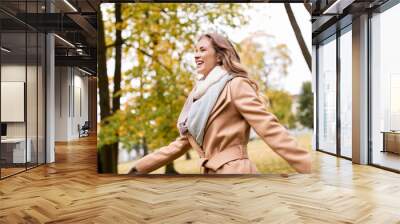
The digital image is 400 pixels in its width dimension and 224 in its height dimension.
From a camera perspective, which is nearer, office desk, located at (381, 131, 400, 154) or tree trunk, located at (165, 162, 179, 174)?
tree trunk, located at (165, 162, 179, 174)

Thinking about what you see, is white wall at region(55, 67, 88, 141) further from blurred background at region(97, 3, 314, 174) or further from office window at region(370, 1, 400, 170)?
office window at region(370, 1, 400, 170)

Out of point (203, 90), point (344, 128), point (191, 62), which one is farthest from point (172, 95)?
point (344, 128)

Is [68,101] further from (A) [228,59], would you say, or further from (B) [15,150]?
(A) [228,59]

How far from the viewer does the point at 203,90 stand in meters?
3.37

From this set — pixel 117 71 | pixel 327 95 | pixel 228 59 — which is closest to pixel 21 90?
pixel 117 71

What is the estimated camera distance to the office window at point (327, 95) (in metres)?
8.82

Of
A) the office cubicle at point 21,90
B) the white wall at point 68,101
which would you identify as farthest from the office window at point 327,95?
the office cubicle at point 21,90

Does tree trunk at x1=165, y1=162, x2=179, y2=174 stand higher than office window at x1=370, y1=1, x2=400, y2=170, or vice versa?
office window at x1=370, y1=1, x2=400, y2=170

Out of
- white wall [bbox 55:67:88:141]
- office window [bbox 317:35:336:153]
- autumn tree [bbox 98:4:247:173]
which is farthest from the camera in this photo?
office window [bbox 317:35:336:153]

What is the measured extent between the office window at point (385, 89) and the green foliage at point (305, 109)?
4.02 ft

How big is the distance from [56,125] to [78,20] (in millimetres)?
2005

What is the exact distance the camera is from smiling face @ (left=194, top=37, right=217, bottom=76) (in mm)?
3361

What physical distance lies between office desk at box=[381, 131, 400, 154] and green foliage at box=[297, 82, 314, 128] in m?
1.27

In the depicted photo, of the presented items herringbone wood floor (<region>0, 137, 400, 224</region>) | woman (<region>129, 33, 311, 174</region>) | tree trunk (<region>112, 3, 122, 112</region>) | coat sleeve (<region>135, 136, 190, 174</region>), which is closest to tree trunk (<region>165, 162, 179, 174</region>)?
herringbone wood floor (<region>0, 137, 400, 224</region>)
